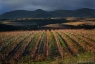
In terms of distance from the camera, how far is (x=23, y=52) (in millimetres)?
24453

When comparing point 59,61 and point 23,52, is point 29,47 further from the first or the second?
point 59,61

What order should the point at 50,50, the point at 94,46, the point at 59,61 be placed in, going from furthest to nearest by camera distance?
the point at 94,46 < the point at 50,50 < the point at 59,61

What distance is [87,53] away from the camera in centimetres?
2438

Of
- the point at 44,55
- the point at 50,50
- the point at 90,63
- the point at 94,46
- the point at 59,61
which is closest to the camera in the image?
the point at 90,63

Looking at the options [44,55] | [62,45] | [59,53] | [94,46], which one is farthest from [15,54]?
[94,46]

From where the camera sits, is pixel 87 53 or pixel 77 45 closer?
pixel 87 53

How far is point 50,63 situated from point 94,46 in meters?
9.47

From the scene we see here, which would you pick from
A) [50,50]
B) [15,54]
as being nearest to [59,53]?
[50,50]

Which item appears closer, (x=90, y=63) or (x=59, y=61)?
(x=90, y=63)

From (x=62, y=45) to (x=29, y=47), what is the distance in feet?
14.9

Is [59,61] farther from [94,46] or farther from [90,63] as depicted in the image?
[94,46]

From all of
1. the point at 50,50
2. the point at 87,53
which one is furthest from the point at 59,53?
the point at 87,53

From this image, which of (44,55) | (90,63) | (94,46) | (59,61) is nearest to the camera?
(90,63)

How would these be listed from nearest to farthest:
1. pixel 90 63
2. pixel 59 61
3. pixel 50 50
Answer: pixel 90 63 < pixel 59 61 < pixel 50 50
